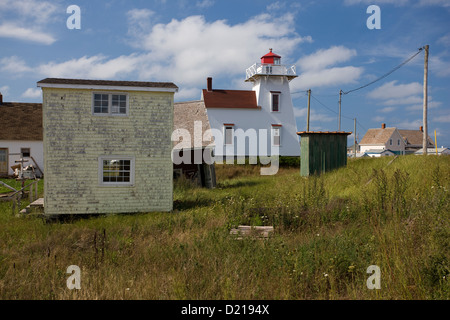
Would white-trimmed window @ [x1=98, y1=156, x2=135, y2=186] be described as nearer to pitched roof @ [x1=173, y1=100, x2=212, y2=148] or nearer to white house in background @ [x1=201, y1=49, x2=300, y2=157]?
pitched roof @ [x1=173, y1=100, x2=212, y2=148]

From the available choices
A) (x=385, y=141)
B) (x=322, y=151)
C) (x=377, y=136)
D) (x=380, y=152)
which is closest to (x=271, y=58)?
(x=322, y=151)

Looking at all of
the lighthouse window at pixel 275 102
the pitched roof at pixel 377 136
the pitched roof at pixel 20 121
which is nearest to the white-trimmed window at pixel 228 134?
the lighthouse window at pixel 275 102

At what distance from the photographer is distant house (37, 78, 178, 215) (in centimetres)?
1408

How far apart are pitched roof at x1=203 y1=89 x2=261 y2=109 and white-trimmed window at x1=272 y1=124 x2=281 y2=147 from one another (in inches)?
108

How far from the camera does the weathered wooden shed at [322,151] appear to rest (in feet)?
65.1

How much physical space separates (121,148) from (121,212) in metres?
2.73

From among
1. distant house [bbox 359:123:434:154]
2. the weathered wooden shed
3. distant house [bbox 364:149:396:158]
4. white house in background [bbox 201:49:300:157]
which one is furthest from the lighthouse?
distant house [bbox 359:123:434:154]

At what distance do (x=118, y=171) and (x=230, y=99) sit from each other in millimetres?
22864

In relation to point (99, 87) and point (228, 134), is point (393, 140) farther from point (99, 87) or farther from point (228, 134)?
point (99, 87)

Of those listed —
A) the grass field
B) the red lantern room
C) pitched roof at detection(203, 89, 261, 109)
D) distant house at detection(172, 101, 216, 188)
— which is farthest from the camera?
the red lantern room

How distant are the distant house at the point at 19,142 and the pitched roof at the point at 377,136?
176 feet
